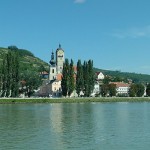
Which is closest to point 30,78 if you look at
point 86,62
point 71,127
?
point 86,62

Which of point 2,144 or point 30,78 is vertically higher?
point 30,78

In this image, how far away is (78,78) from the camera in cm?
10475

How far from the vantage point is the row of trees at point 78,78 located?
333 ft

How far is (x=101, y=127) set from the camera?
124 feet

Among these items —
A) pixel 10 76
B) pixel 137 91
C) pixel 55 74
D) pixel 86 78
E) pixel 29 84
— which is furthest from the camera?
pixel 55 74

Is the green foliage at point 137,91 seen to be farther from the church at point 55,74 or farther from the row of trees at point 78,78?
the row of trees at point 78,78

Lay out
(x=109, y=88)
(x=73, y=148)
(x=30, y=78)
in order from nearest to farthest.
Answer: (x=73, y=148), (x=30, y=78), (x=109, y=88)

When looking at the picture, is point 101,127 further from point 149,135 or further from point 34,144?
point 34,144

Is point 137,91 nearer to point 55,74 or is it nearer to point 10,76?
point 55,74

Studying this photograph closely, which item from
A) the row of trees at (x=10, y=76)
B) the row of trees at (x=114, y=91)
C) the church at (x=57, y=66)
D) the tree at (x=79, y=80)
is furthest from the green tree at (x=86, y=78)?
the church at (x=57, y=66)

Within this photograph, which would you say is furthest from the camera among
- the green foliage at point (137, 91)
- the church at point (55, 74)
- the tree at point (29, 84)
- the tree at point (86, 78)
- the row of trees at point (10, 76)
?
the church at point (55, 74)

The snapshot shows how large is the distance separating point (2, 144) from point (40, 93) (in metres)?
137

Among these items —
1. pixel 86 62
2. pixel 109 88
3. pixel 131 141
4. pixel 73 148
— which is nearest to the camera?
pixel 73 148

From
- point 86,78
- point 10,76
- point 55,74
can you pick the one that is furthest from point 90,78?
point 55,74
